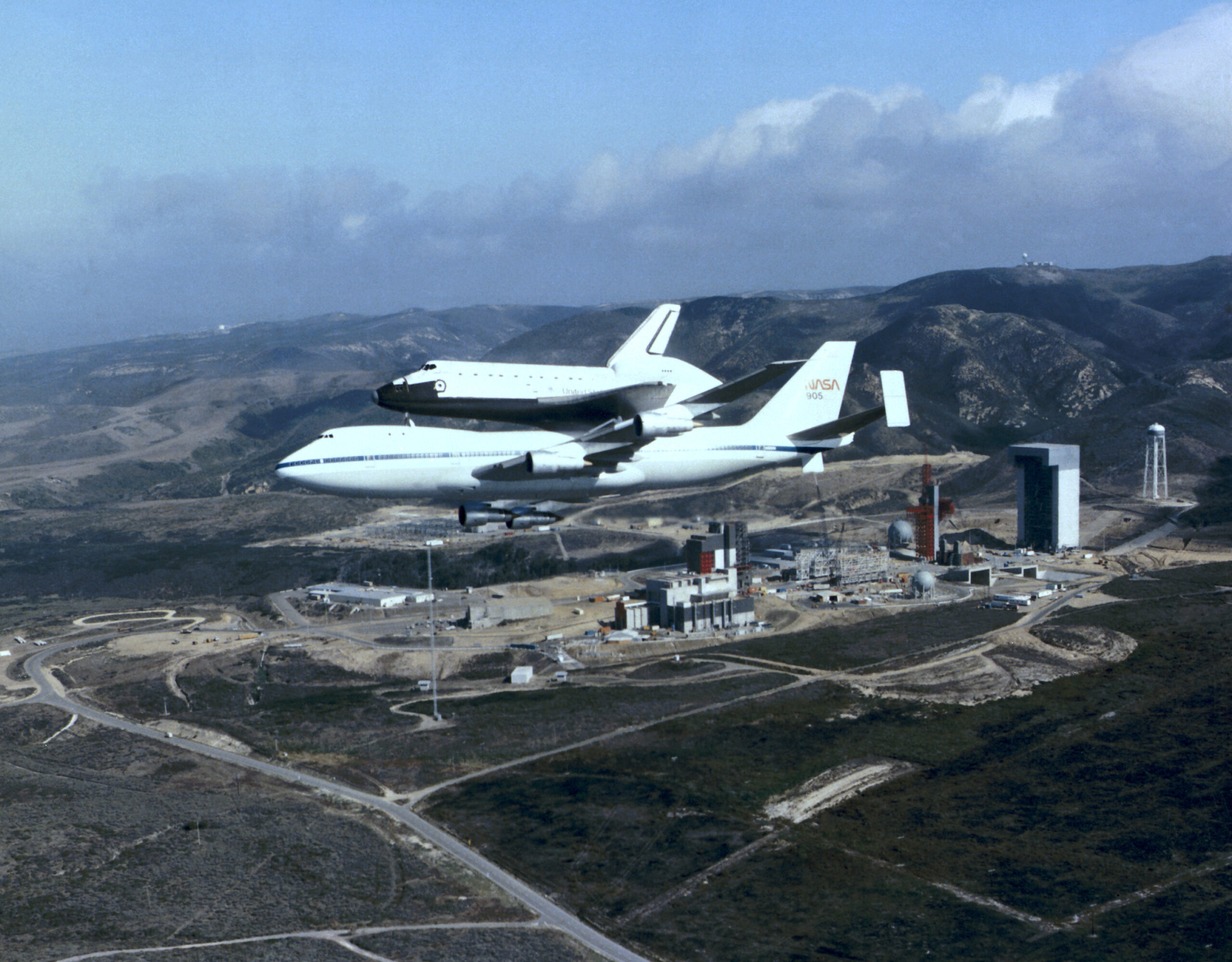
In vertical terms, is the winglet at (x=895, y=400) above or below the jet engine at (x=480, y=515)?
above

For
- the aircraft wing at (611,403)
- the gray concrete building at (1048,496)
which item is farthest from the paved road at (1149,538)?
the aircraft wing at (611,403)

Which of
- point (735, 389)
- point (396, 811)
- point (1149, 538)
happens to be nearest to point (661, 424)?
point (735, 389)

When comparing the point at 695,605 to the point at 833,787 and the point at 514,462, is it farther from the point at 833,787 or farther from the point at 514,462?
the point at 514,462

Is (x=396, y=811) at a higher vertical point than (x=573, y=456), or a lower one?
lower

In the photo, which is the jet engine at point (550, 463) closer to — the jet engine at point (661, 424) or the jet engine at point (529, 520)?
the jet engine at point (529, 520)

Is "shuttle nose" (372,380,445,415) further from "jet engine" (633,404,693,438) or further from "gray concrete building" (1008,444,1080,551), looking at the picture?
"gray concrete building" (1008,444,1080,551)

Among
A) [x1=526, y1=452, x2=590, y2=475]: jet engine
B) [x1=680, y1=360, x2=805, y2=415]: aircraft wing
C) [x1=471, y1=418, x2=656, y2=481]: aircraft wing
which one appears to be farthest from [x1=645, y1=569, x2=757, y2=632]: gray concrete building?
[x1=526, y1=452, x2=590, y2=475]: jet engine
